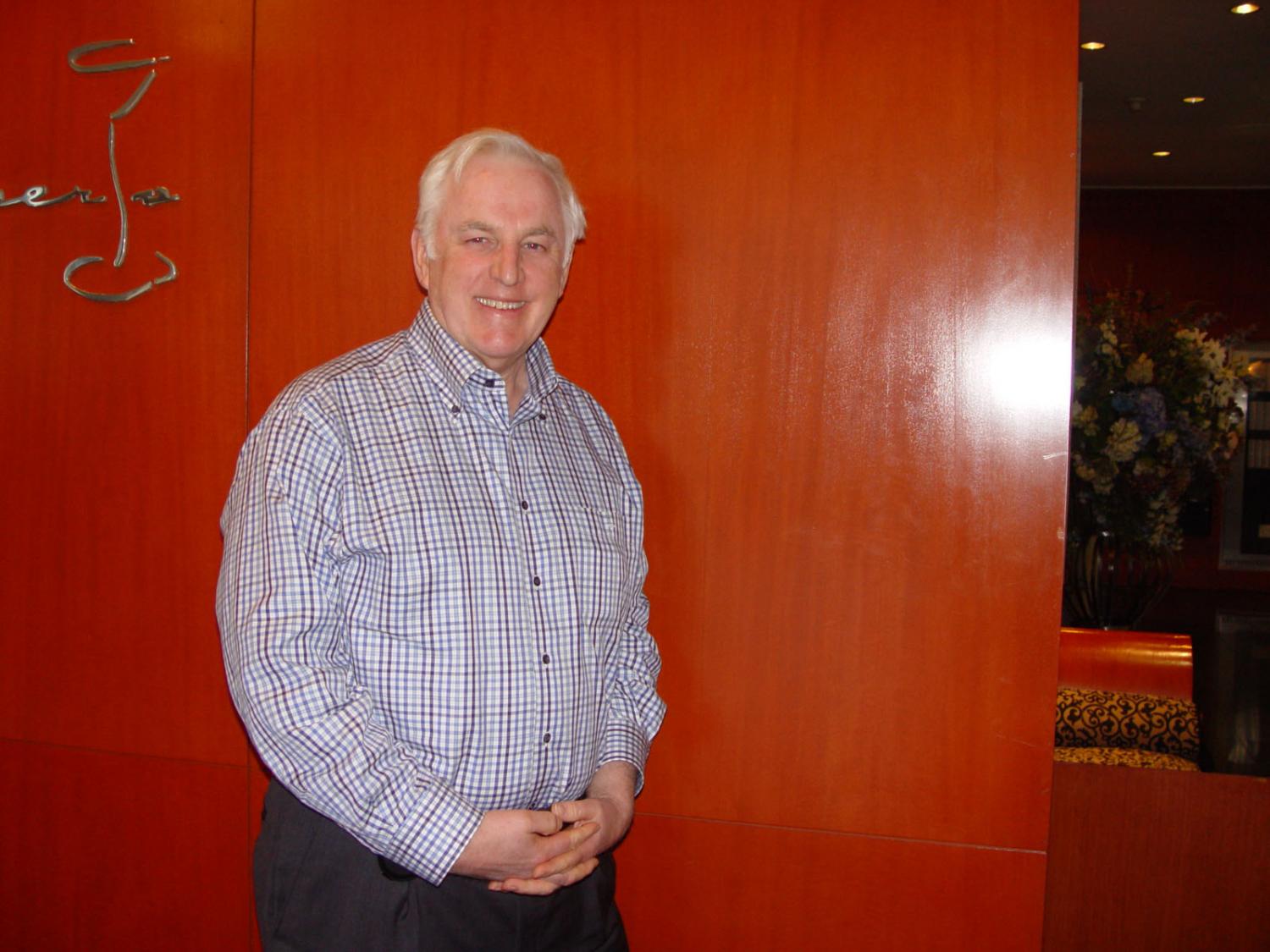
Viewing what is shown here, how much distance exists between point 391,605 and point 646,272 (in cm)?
87

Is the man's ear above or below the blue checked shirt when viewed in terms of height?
above

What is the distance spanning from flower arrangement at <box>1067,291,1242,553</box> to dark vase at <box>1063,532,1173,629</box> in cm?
4

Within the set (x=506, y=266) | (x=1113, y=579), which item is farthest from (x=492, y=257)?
(x=1113, y=579)

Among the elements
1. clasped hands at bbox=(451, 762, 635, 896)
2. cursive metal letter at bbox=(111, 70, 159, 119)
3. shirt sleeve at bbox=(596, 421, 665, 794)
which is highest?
cursive metal letter at bbox=(111, 70, 159, 119)

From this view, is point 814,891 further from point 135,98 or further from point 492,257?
point 135,98

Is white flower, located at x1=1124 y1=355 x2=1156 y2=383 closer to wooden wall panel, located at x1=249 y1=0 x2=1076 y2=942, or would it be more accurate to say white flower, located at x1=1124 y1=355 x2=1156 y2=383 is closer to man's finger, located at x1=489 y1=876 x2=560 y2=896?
wooden wall panel, located at x1=249 y1=0 x2=1076 y2=942

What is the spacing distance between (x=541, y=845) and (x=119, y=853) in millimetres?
1354

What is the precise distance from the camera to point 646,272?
2047 mm

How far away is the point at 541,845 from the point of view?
1523 millimetres

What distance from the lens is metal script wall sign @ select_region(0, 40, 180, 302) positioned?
7.33 feet

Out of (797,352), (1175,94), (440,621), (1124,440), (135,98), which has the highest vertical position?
(1175,94)

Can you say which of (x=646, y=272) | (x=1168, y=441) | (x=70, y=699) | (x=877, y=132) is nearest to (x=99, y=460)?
(x=70, y=699)

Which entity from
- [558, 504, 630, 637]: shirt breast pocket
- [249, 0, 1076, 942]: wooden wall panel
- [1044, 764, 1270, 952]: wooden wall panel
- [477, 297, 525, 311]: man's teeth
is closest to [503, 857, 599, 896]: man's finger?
[558, 504, 630, 637]: shirt breast pocket

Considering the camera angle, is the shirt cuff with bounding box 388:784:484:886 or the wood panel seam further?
the wood panel seam
